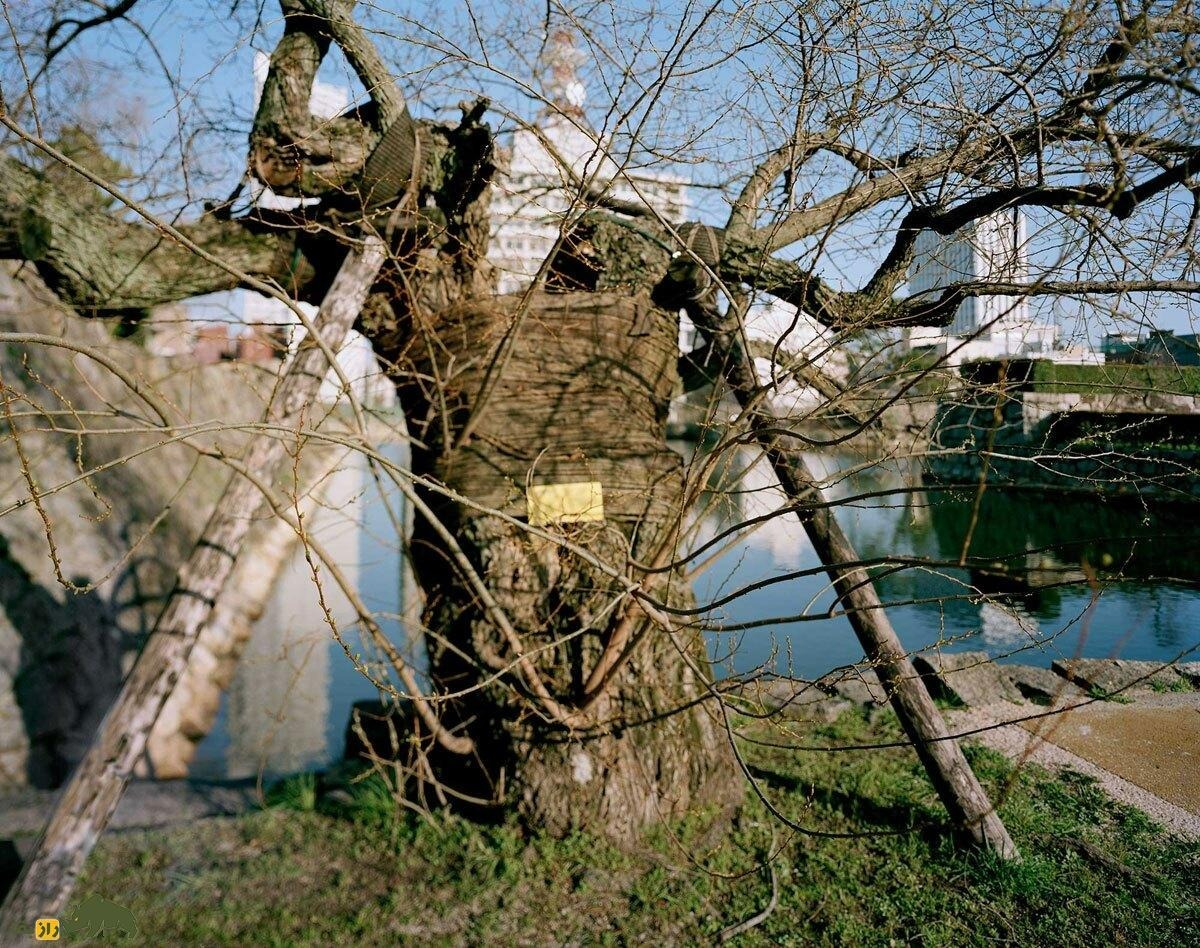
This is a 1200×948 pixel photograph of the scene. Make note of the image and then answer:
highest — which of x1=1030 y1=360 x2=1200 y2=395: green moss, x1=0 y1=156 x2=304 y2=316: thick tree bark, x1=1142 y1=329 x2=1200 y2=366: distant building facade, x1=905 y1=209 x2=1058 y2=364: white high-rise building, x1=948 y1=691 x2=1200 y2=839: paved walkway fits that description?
x1=0 y1=156 x2=304 y2=316: thick tree bark

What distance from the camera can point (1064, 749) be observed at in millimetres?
3598

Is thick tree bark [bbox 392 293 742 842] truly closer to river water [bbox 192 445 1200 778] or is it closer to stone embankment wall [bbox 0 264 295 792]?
river water [bbox 192 445 1200 778]

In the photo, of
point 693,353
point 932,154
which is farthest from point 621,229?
point 932,154

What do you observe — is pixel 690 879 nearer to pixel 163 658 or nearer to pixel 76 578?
pixel 163 658

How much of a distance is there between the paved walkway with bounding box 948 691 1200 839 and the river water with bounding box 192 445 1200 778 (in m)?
0.26

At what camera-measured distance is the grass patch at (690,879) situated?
103 inches

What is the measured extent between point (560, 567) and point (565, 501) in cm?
33

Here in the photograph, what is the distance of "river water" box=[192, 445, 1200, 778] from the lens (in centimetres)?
263

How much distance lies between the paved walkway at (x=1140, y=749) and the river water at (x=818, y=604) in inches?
10.4

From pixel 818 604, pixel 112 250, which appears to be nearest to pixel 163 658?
pixel 112 250

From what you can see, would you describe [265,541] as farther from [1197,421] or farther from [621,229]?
[1197,421]

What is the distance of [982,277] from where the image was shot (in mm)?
2783

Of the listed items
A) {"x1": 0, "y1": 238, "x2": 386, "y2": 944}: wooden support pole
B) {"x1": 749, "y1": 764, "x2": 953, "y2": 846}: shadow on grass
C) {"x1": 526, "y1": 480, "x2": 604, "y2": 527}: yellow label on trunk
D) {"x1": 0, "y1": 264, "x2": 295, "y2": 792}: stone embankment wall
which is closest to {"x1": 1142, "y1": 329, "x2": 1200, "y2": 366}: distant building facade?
{"x1": 749, "y1": 764, "x2": 953, "y2": 846}: shadow on grass

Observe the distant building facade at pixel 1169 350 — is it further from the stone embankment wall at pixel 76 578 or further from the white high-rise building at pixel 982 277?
the stone embankment wall at pixel 76 578
